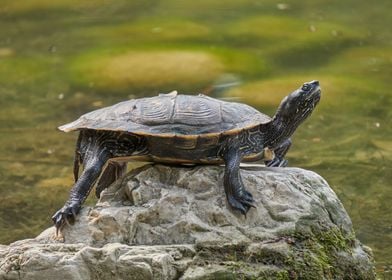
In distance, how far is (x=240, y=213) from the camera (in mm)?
3402

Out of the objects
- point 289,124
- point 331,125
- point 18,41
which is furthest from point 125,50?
point 289,124

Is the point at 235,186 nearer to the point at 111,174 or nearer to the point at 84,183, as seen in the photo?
the point at 84,183

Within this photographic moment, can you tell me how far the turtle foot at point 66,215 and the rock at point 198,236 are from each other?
30mm

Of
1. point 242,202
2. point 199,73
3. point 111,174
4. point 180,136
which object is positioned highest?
point 180,136

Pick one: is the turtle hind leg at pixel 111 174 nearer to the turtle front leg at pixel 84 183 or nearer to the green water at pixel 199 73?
the turtle front leg at pixel 84 183

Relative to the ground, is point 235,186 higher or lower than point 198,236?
higher

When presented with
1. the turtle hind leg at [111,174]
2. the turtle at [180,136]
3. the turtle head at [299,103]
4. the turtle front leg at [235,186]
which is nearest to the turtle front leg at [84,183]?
the turtle at [180,136]

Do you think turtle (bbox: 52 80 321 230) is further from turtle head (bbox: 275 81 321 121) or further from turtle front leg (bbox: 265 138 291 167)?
turtle front leg (bbox: 265 138 291 167)

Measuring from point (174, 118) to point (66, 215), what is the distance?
0.55 metres

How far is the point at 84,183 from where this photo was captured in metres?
3.50

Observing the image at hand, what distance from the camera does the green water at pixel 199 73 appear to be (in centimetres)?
565

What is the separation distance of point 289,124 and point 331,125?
3217mm

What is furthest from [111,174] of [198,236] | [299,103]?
[299,103]

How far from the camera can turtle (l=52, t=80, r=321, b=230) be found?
11.4ft
